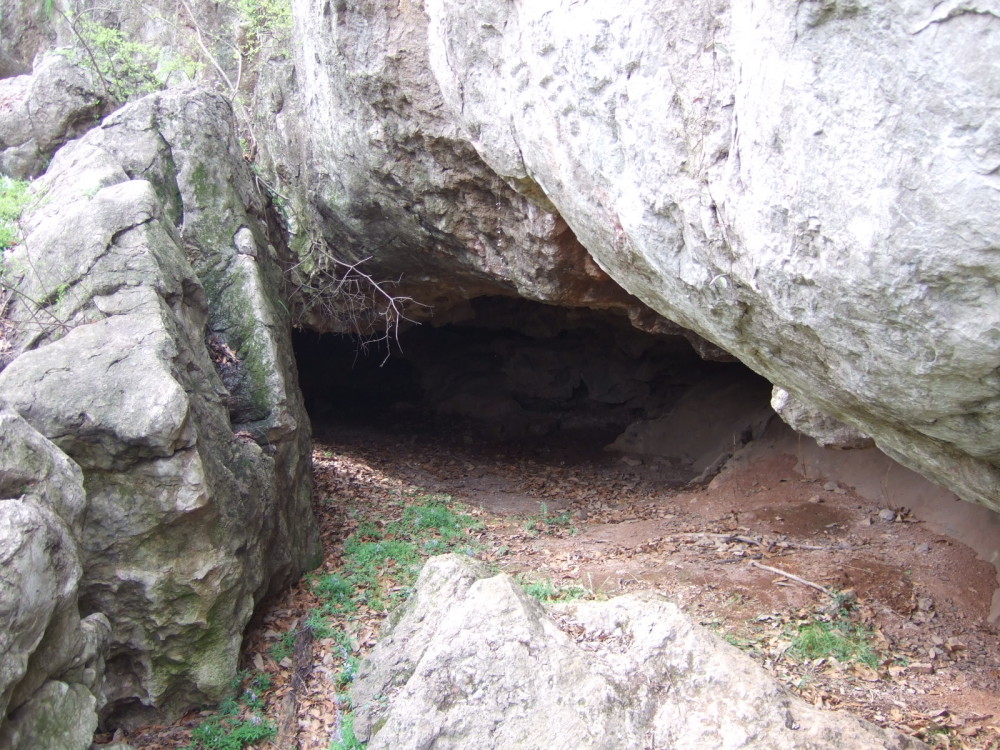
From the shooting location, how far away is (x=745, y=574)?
5871 millimetres

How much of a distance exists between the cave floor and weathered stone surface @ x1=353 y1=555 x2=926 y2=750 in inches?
40.4

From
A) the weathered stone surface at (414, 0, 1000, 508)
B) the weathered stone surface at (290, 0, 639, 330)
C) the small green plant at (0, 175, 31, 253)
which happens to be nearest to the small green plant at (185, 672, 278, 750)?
the small green plant at (0, 175, 31, 253)

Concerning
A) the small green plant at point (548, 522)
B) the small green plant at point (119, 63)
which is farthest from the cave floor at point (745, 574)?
the small green plant at point (119, 63)

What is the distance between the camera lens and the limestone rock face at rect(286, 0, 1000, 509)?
247 cm

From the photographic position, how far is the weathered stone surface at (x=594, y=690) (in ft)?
10.5

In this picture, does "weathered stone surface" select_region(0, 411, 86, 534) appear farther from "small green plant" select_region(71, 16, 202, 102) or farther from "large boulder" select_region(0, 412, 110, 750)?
"small green plant" select_region(71, 16, 202, 102)

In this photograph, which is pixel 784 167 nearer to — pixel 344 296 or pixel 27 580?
pixel 27 580

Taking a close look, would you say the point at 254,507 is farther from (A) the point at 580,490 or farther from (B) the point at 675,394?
(B) the point at 675,394

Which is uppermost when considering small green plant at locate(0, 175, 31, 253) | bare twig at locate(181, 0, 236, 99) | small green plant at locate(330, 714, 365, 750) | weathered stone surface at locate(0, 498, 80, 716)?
bare twig at locate(181, 0, 236, 99)

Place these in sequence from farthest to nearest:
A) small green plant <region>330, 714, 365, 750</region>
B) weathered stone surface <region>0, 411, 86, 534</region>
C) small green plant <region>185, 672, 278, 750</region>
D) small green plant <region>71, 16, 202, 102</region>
A: small green plant <region>71, 16, 202, 102</region>
small green plant <region>185, 672, 278, 750</region>
small green plant <region>330, 714, 365, 750</region>
weathered stone surface <region>0, 411, 86, 534</region>

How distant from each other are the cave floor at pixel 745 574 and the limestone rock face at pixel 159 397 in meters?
0.50

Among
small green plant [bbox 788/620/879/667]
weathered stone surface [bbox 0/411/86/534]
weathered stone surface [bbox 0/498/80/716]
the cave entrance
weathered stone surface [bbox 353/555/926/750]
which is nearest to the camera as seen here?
weathered stone surface [bbox 0/498/80/716]

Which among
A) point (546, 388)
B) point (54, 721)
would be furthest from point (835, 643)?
point (546, 388)

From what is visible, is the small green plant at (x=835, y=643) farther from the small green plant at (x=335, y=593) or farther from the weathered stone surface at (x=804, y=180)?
the small green plant at (x=335, y=593)
